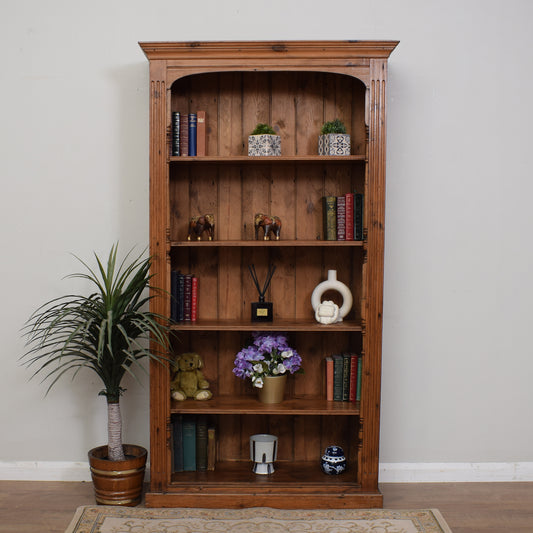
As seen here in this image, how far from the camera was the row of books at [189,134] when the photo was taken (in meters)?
3.05

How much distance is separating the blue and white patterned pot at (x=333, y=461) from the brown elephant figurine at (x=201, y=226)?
121cm

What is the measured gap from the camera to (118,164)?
3.30m

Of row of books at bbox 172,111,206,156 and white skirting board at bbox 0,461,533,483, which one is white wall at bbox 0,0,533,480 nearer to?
white skirting board at bbox 0,461,533,483

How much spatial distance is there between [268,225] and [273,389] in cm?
80

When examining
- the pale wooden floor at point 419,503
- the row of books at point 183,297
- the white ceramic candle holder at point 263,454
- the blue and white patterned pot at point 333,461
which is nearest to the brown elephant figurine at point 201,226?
the row of books at point 183,297

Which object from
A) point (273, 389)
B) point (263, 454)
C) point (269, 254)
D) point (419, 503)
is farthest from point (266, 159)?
point (419, 503)

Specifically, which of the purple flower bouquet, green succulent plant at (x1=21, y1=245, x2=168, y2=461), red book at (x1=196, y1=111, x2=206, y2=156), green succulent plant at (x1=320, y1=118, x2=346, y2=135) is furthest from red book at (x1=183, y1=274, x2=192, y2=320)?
green succulent plant at (x1=320, y1=118, x2=346, y2=135)

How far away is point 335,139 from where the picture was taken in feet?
9.93

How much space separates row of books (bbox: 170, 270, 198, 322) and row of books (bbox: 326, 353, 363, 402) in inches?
29.0

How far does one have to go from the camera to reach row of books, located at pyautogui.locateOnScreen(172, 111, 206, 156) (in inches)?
120

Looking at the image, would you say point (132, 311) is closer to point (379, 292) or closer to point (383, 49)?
point (379, 292)

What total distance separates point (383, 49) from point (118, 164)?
4.74 ft

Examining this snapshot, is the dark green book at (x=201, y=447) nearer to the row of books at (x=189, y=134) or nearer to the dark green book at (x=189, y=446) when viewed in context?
the dark green book at (x=189, y=446)

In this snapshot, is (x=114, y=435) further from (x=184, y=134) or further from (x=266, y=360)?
(x=184, y=134)
